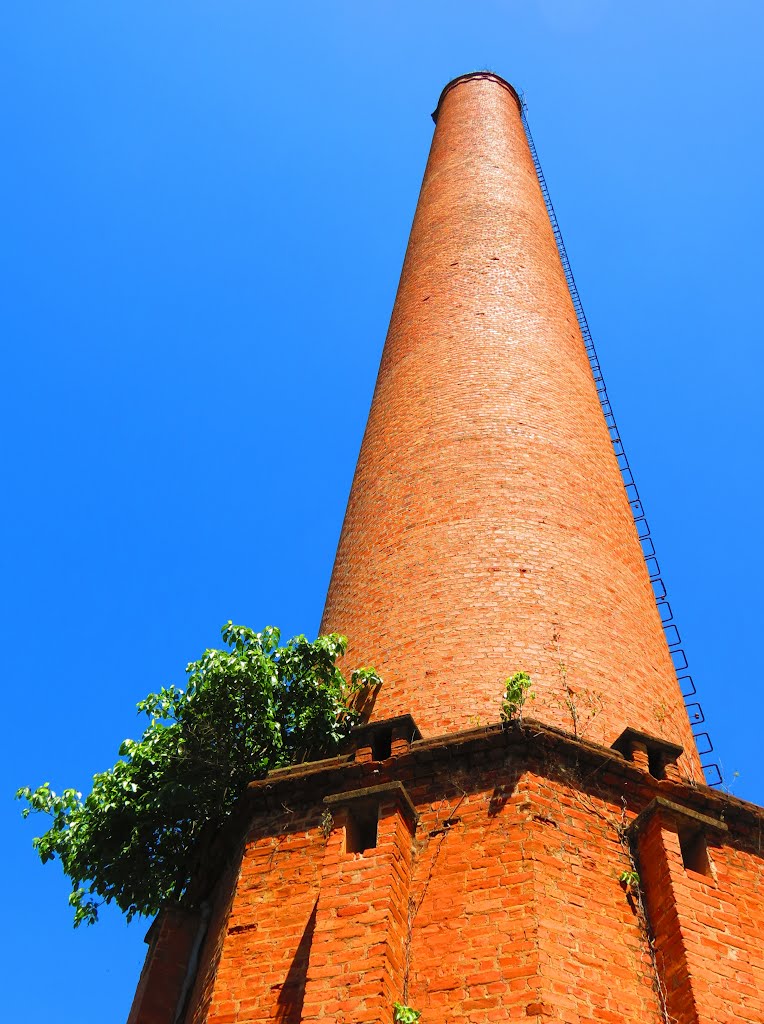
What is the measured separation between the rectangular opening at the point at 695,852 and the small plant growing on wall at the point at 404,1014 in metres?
2.16

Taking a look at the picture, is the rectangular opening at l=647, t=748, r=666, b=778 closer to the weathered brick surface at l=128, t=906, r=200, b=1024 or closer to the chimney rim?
the weathered brick surface at l=128, t=906, r=200, b=1024

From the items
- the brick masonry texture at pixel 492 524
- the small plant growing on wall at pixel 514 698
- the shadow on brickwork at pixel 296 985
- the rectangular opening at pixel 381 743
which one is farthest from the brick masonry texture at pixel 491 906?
the brick masonry texture at pixel 492 524

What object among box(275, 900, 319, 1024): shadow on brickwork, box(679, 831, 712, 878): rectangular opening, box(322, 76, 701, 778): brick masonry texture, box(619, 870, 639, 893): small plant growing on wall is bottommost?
box(275, 900, 319, 1024): shadow on brickwork

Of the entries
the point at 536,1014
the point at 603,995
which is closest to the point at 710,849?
the point at 603,995

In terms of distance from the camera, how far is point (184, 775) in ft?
27.9

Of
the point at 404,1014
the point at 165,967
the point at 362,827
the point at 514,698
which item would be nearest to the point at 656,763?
the point at 514,698

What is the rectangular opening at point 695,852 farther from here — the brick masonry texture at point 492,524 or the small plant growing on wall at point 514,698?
the small plant growing on wall at point 514,698

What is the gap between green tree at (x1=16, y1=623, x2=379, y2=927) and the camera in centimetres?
848

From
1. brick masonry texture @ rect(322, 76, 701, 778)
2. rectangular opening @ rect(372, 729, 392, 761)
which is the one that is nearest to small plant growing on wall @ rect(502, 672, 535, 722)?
brick masonry texture @ rect(322, 76, 701, 778)

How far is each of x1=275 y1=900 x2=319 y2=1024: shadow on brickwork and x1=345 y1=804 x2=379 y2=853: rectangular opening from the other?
48cm

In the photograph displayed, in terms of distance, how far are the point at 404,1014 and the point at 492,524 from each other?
4930 mm

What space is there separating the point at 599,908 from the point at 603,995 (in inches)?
23.4

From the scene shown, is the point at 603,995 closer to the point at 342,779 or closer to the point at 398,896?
the point at 398,896

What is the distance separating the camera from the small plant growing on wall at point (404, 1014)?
6.03m
